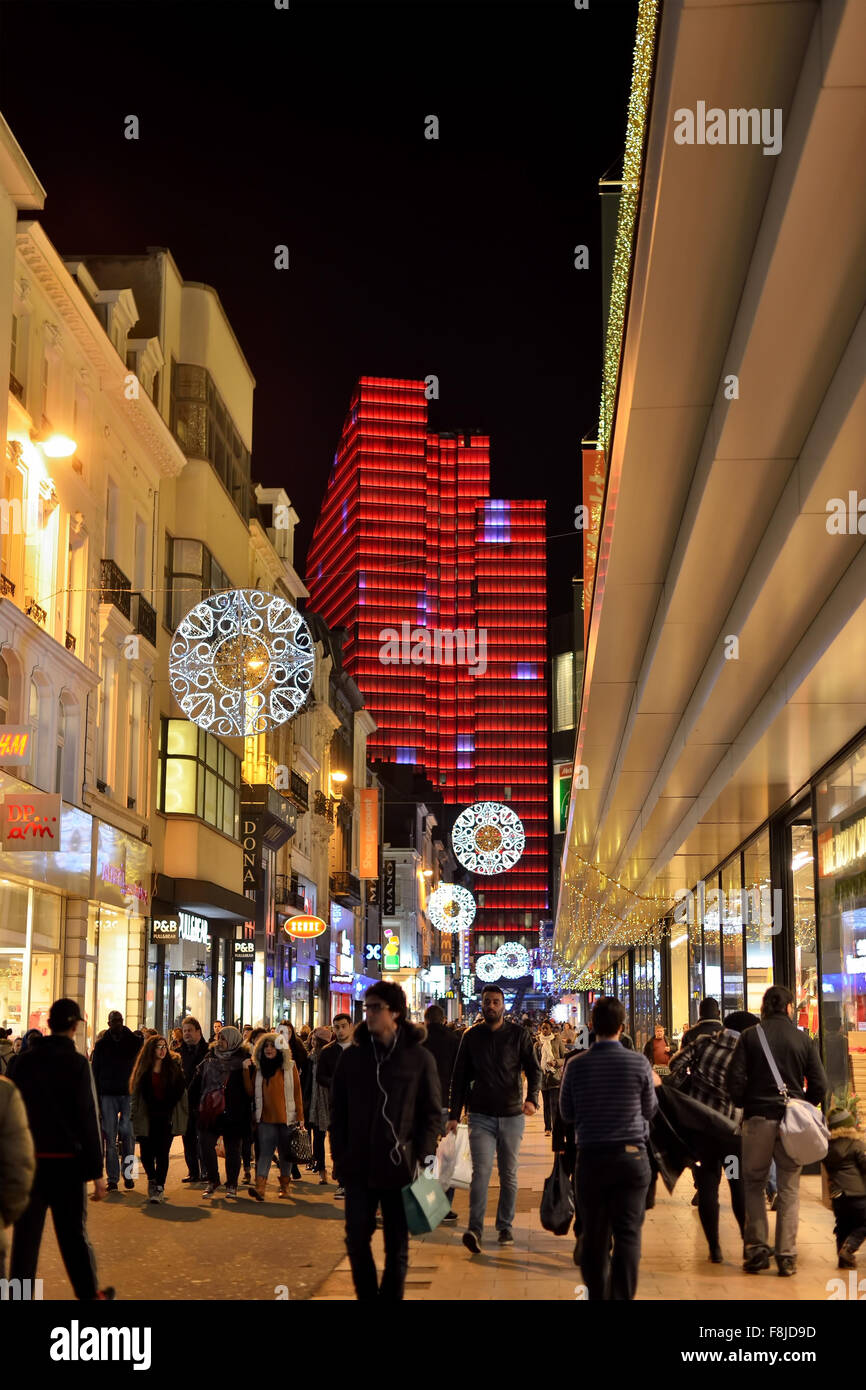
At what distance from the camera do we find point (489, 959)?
74750mm

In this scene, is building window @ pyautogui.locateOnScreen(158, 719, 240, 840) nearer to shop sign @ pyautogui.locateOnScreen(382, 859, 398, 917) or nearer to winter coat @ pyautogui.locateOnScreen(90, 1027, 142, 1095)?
winter coat @ pyautogui.locateOnScreen(90, 1027, 142, 1095)

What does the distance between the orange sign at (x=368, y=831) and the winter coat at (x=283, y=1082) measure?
170ft

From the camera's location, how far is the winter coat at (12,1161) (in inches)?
238

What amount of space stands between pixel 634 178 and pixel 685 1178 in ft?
47.3

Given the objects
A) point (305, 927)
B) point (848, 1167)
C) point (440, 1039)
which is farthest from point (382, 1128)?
point (305, 927)

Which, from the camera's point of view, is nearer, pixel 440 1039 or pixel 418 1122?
pixel 418 1122

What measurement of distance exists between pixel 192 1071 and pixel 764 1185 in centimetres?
864

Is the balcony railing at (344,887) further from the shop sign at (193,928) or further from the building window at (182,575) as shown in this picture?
the building window at (182,575)

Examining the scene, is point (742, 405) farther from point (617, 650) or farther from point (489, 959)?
point (489, 959)

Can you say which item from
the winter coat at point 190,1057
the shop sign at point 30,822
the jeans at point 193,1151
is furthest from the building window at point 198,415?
the jeans at point 193,1151

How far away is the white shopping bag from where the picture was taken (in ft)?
41.6

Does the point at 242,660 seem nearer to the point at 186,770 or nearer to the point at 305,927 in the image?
the point at 186,770

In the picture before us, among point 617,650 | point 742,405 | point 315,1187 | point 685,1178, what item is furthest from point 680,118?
point 685,1178

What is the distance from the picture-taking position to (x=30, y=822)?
20.7 m
